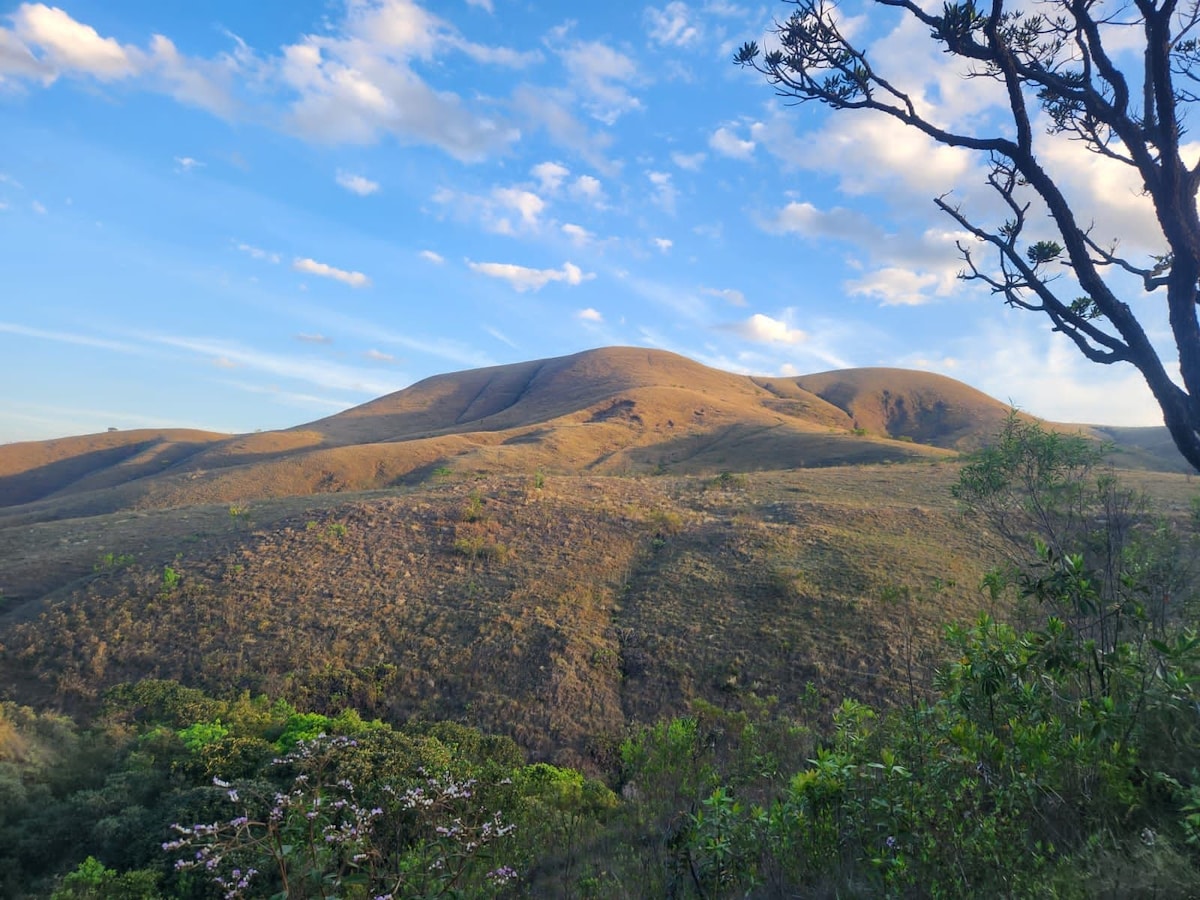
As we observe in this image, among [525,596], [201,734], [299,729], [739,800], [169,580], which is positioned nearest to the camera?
[739,800]

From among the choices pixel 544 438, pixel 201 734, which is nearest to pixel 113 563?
pixel 201 734

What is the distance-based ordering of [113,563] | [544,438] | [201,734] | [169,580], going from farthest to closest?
[544,438]
[113,563]
[169,580]
[201,734]

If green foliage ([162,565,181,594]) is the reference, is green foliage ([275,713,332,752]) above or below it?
below

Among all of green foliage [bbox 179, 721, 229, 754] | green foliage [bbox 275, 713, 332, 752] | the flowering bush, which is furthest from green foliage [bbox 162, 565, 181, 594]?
the flowering bush

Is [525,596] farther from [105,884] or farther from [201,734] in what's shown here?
[105,884]

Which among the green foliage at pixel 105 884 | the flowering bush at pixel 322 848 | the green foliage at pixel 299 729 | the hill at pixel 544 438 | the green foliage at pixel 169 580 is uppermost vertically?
the hill at pixel 544 438

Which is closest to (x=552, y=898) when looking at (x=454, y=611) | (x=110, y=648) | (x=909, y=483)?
(x=454, y=611)

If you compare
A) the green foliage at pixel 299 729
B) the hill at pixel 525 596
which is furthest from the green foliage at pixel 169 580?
the green foliage at pixel 299 729

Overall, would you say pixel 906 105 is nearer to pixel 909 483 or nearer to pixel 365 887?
pixel 365 887

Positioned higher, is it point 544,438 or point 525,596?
point 544,438

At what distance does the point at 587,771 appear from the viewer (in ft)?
35.5

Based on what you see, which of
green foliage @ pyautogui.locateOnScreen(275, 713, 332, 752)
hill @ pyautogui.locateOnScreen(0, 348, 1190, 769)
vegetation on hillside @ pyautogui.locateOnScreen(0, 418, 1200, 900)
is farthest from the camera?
hill @ pyautogui.locateOnScreen(0, 348, 1190, 769)

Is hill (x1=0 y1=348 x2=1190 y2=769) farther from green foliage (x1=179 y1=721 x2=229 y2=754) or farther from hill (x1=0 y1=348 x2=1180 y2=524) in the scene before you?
hill (x1=0 y1=348 x2=1180 y2=524)

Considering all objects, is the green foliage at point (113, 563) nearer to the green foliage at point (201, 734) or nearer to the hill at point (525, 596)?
the hill at point (525, 596)
